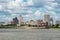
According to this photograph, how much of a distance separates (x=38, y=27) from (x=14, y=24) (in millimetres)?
15509

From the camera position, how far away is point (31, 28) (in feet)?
547

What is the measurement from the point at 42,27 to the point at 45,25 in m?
9.84

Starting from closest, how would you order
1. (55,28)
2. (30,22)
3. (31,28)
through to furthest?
(55,28)
(31,28)
(30,22)

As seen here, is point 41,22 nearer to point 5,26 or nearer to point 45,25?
point 45,25

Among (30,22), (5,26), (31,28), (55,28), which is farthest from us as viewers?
(30,22)

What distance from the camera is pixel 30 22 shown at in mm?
177750

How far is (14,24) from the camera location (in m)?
167

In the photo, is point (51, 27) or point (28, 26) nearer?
point (51, 27)

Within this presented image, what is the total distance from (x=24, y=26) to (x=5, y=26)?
1472cm

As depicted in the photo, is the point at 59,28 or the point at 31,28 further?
the point at 31,28

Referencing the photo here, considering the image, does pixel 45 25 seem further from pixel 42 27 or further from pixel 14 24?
pixel 14 24

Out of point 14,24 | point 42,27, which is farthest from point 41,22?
point 14,24

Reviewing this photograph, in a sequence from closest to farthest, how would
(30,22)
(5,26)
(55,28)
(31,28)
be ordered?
1. (55,28)
2. (5,26)
3. (31,28)
4. (30,22)

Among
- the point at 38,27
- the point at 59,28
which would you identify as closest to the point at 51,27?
the point at 59,28
